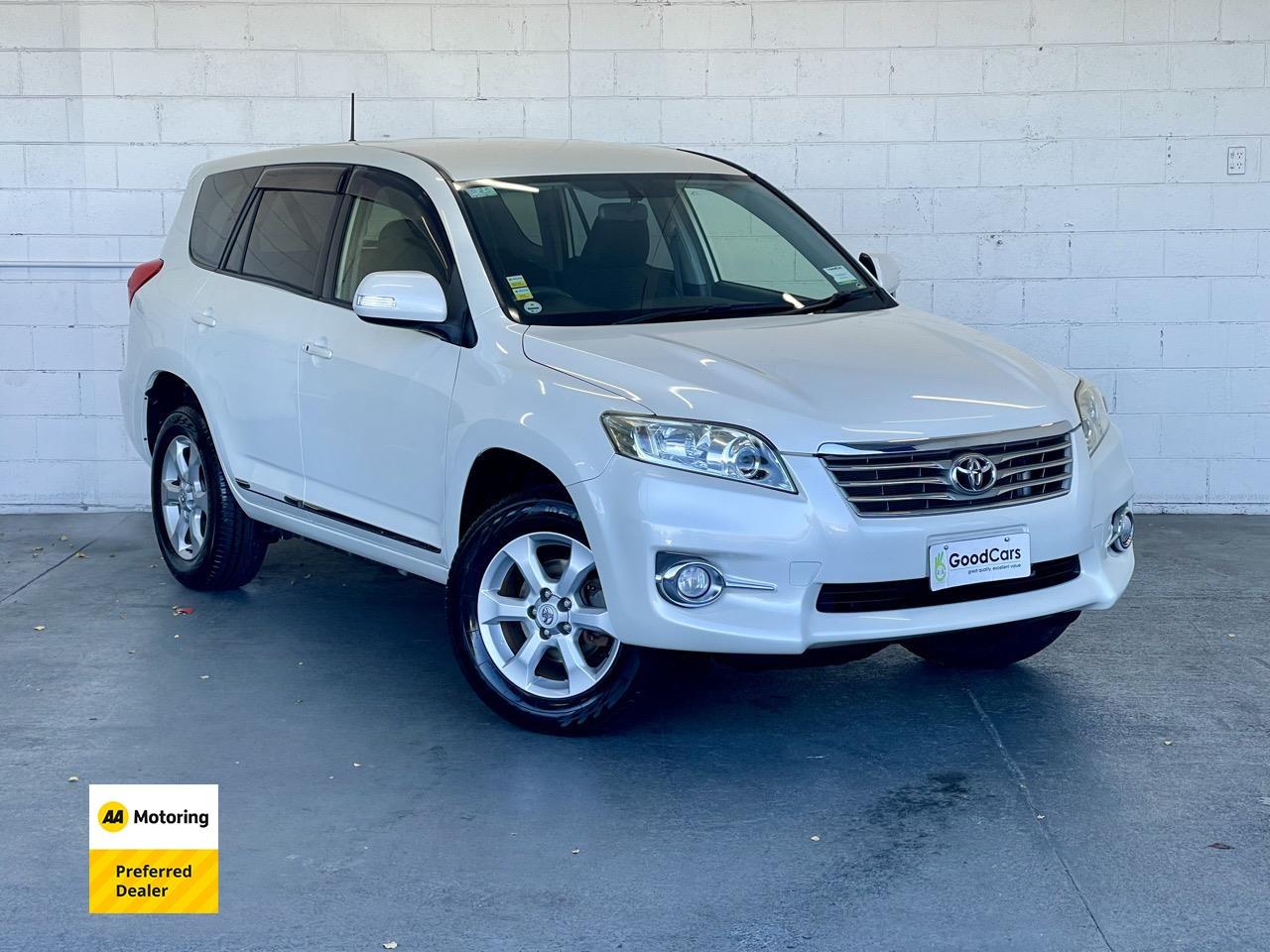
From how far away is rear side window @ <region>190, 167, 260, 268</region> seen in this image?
21.0 feet

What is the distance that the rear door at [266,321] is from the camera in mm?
5727

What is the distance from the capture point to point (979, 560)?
4.42 m

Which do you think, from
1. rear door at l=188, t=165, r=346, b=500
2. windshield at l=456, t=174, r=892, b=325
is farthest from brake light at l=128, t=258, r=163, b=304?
windshield at l=456, t=174, r=892, b=325

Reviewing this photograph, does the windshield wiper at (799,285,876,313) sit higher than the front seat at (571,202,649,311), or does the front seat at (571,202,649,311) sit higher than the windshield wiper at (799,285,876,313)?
the front seat at (571,202,649,311)

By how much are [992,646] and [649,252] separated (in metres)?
1.74

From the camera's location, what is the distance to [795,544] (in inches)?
166

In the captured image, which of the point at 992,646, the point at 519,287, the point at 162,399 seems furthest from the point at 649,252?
the point at 162,399

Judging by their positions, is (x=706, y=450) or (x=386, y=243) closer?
(x=706, y=450)

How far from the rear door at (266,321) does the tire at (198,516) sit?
263 millimetres

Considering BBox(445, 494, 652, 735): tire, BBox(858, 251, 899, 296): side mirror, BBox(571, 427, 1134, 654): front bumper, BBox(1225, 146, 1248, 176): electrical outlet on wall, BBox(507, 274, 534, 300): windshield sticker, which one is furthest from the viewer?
BBox(1225, 146, 1248, 176): electrical outlet on wall

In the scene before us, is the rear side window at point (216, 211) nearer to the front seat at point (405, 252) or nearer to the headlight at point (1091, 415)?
the front seat at point (405, 252)

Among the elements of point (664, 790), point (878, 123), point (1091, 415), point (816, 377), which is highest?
point (878, 123)

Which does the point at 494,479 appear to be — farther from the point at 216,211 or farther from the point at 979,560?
the point at 216,211

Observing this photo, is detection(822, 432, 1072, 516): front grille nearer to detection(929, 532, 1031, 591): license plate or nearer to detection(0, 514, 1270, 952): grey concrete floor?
detection(929, 532, 1031, 591): license plate
